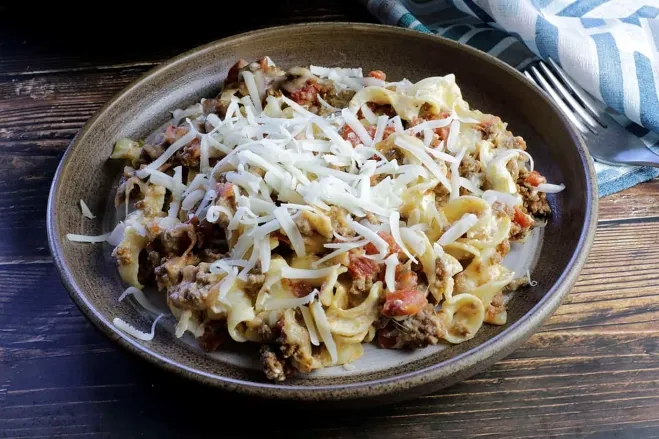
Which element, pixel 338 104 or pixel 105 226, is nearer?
pixel 105 226

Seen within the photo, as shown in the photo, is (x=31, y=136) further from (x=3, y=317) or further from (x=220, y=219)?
(x=220, y=219)

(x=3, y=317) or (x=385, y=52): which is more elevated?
(x=385, y=52)

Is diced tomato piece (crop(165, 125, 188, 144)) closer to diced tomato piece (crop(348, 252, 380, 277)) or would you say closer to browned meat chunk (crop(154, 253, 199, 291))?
browned meat chunk (crop(154, 253, 199, 291))

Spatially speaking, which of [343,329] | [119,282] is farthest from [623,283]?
[119,282]

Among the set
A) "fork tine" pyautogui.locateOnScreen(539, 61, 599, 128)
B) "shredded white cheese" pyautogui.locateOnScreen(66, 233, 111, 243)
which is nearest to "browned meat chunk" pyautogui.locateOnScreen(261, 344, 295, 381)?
"shredded white cheese" pyautogui.locateOnScreen(66, 233, 111, 243)

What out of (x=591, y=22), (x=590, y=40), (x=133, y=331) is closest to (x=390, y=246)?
(x=133, y=331)

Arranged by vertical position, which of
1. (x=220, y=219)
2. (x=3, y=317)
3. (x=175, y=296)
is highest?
(x=220, y=219)
